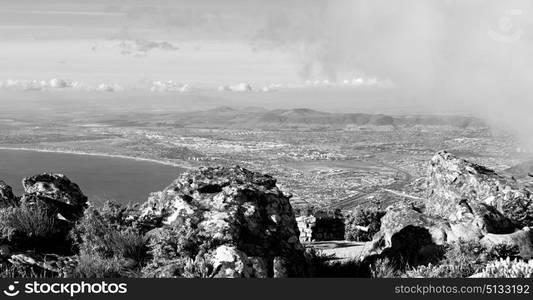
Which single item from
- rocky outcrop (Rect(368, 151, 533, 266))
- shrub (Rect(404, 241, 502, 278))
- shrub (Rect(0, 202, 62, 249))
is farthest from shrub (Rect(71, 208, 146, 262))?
rocky outcrop (Rect(368, 151, 533, 266))

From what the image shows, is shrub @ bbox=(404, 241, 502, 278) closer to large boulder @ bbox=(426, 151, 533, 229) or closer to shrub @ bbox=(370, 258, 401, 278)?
shrub @ bbox=(370, 258, 401, 278)

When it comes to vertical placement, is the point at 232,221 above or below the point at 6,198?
above

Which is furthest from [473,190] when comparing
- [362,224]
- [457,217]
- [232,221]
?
[232,221]

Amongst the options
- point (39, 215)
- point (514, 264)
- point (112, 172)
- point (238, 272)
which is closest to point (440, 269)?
point (514, 264)

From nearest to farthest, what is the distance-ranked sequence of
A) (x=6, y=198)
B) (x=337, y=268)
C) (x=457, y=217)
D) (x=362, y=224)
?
(x=337, y=268) → (x=6, y=198) → (x=457, y=217) → (x=362, y=224)

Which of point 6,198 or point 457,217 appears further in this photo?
point 457,217

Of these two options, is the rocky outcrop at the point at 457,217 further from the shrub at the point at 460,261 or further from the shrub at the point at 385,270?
the shrub at the point at 385,270

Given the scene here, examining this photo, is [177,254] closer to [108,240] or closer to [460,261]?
[108,240]

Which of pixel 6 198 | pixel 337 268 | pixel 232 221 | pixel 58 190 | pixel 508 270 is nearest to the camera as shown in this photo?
pixel 508 270
